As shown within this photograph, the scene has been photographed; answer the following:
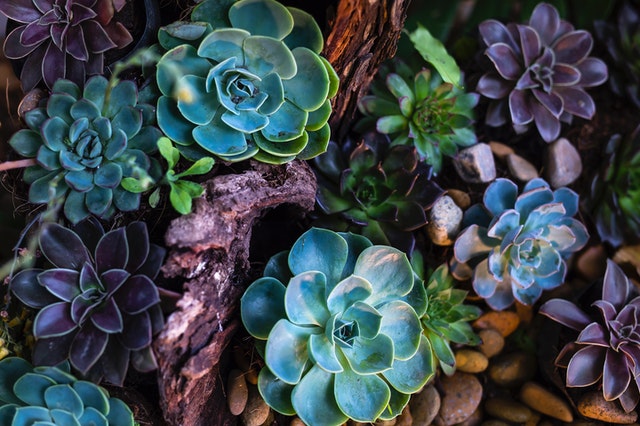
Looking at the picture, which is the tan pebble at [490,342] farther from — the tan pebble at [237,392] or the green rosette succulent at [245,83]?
the green rosette succulent at [245,83]

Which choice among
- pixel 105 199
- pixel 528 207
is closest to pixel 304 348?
pixel 105 199

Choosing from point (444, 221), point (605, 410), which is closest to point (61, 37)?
point (444, 221)

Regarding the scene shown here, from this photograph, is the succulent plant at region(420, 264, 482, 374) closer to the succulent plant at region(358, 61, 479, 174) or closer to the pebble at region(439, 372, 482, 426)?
the pebble at region(439, 372, 482, 426)

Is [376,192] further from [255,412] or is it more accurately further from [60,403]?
[60,403]

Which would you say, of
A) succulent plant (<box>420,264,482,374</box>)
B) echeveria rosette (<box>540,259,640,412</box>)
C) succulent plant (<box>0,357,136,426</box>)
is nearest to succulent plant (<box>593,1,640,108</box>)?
echeveria rosette (<box>540,259,640,412</box>)

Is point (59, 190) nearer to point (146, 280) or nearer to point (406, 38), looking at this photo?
point (146, 280)

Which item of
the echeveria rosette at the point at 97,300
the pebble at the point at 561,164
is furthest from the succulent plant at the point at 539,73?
the echeveria rosette at the point at 97,300
